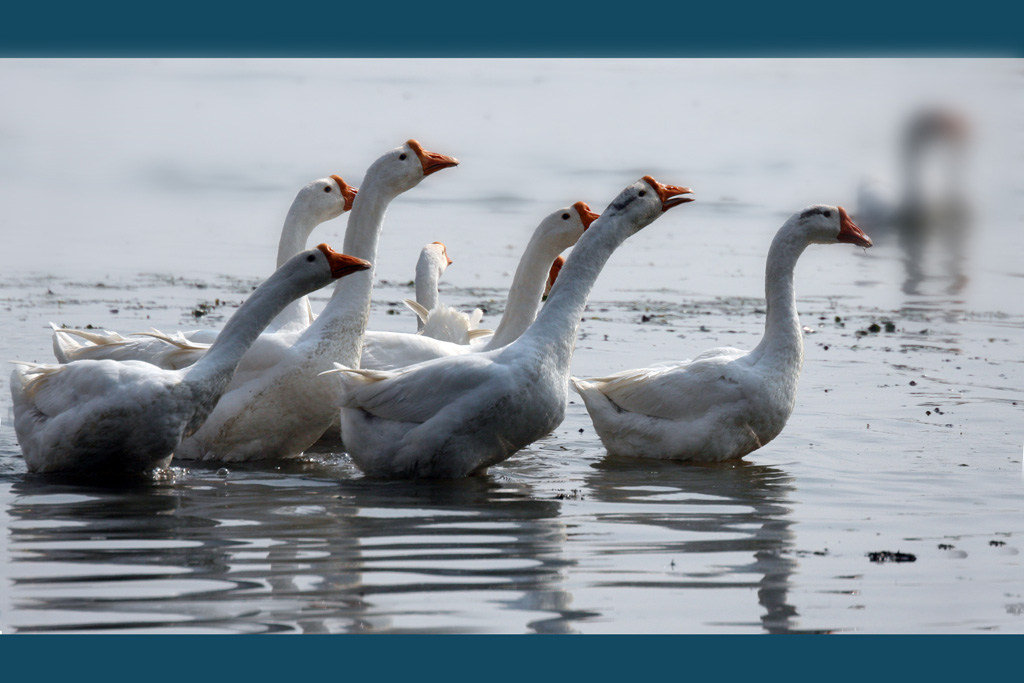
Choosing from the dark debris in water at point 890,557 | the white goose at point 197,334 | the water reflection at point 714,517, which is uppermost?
the white goose at point 197,334

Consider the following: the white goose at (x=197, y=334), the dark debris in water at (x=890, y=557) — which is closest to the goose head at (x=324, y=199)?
the white goose at (x=197, y=334)

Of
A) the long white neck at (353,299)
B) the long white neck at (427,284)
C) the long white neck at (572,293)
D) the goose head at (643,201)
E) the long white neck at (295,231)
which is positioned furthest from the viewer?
the long white neck at (427,284)

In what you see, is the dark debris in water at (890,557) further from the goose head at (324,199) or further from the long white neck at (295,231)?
the goose head at (324,199)

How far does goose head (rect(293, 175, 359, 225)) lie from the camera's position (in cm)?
995

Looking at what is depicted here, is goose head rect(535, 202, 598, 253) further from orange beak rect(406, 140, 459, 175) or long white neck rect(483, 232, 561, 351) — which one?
orange beak rect(406, 140, 459, 175)

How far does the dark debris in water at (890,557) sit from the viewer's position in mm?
6094

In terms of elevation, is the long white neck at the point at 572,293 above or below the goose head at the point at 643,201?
below

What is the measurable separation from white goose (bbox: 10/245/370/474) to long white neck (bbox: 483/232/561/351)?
5.59 ft

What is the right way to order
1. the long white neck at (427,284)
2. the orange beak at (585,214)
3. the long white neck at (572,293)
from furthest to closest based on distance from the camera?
1. the long white neck at (427,284)
2. the orange beak at (585,214)
3. the long white neck at (572,293)

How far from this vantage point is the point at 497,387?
295 inches

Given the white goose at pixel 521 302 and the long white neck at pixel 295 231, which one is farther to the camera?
the long white neck at pixel 295 231

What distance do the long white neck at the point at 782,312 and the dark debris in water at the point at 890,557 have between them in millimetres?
2866

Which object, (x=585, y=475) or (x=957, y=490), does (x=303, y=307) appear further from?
(x=957, y=490)

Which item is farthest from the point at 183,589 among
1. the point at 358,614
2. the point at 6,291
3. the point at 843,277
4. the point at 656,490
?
the point at 843,277
